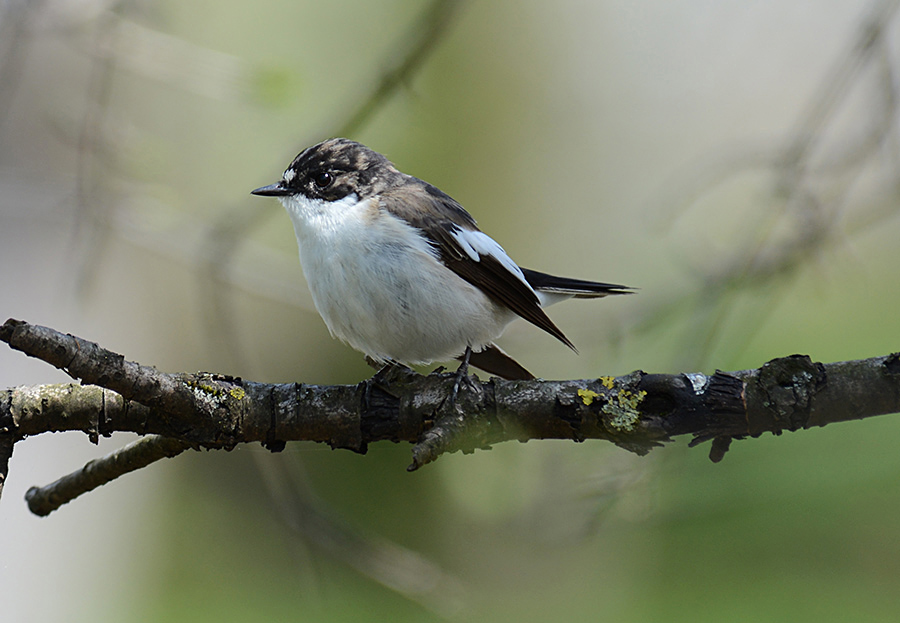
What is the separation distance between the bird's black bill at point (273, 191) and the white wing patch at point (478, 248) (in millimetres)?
749

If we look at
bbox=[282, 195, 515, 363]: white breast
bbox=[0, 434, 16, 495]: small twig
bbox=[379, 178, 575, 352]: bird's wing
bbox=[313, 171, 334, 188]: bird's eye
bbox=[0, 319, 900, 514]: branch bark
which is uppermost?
bbox=[313, 171, 334, 188]: bird's eye

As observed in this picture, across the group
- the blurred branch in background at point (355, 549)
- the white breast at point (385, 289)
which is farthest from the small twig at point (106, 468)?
the white breast at point (385, 289)

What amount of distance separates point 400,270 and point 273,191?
2.35 ft

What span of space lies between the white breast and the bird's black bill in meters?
0.14

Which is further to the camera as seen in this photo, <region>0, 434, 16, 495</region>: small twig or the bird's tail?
the bird's tail

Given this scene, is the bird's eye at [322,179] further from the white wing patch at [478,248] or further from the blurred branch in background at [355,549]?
the blurred branch in background at [355,549]

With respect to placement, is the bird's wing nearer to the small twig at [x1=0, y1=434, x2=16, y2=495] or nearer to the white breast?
the white breast

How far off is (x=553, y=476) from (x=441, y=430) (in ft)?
1.82

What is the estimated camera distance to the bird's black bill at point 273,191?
303cm

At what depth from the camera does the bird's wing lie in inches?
118

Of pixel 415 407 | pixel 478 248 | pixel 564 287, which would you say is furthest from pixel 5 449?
pixel 564 287

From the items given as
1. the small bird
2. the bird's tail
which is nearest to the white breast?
the small bird

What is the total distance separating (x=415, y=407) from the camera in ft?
7.44

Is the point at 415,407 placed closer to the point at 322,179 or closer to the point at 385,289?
the point at 385,289
